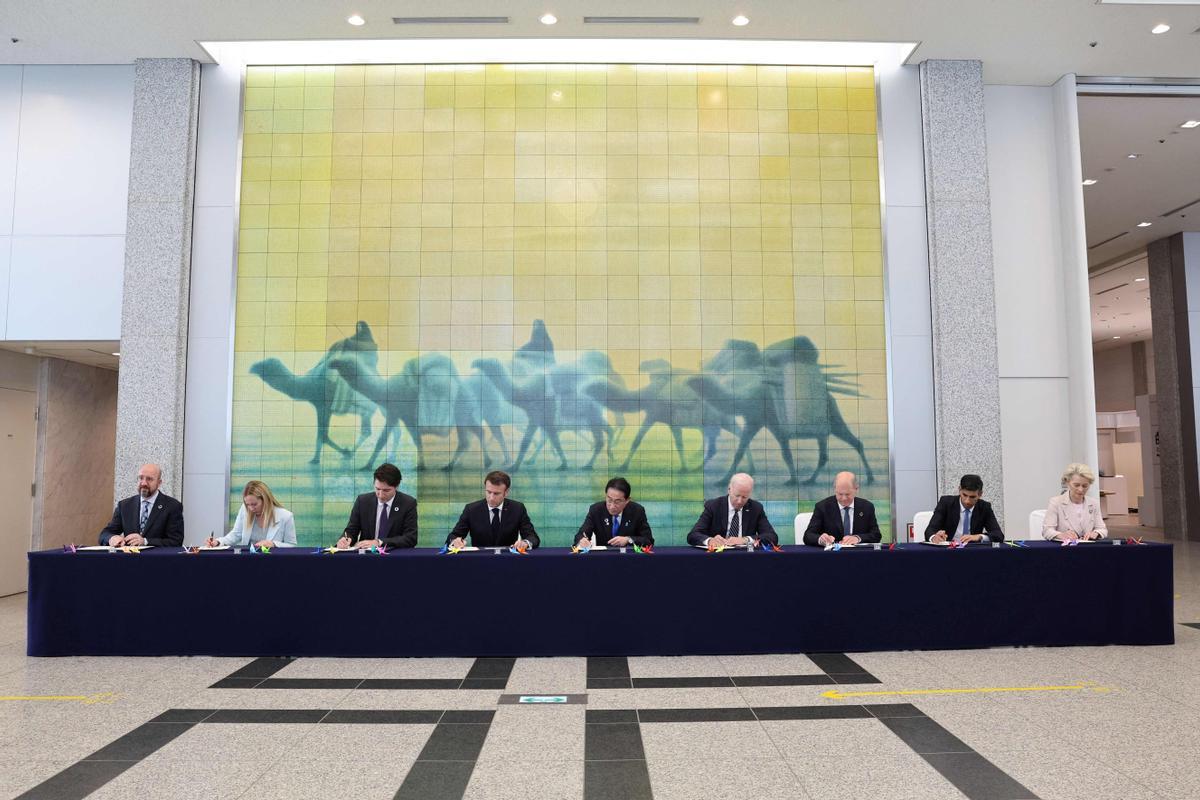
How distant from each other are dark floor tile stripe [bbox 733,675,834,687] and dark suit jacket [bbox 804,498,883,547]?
1471 mm

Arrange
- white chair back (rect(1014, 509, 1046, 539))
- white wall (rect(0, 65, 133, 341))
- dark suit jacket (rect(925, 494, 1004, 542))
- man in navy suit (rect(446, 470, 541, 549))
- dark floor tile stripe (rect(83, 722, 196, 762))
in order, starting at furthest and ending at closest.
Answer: white wall (rect(0, 65, 133, 341)), white chair back (rect(1014, 509, 1046, 539)), dark suit jacket (rect(925, 494, 1004, 542)), man in navy suit (rect(446, 470, 541, 549)), dark floor tile stripe (rect(83, 722, 196, 762))

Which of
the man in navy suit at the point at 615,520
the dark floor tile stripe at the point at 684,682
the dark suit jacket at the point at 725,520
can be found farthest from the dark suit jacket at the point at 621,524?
the dark floor tile stripe at the point at 684,682

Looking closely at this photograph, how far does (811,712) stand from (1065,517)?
325cm

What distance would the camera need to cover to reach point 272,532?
5.87 meters

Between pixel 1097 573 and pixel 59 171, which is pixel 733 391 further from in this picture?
pixel 59 171

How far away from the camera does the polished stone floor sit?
121 inches

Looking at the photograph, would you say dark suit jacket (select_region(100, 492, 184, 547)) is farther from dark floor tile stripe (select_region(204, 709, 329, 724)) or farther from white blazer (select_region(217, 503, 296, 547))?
dark floor tile stripe (select_region(204, 709, 329, 724))

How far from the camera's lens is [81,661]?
499 cm

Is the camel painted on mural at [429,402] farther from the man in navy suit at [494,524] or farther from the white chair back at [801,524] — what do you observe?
the white chair back at [801,524]

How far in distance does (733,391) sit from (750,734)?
4.04m

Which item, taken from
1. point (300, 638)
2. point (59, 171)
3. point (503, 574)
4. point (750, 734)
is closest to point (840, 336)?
point (503, 574)

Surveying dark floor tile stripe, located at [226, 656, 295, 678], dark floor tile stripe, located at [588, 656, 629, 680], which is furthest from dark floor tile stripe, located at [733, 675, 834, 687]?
dark floor tile stripe, located at [226, 656, 295, 678]

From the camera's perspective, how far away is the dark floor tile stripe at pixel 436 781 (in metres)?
2.98

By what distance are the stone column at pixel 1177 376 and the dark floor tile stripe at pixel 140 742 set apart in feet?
46.9
